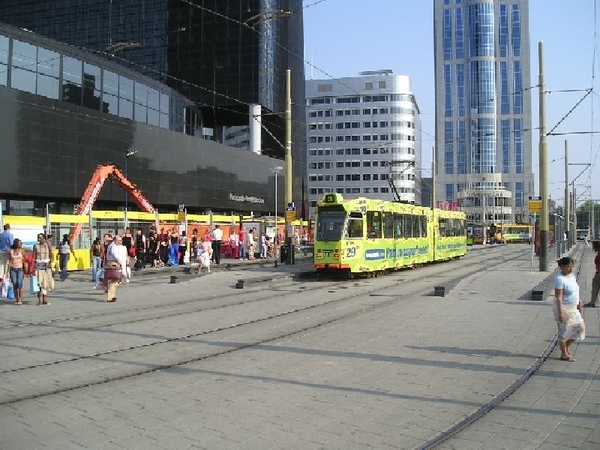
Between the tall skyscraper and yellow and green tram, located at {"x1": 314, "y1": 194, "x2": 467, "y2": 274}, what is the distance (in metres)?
100

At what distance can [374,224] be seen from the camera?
23.2 m

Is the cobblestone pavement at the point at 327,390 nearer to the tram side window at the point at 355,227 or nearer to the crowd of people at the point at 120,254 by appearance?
the crowd of people at the point at 120,254

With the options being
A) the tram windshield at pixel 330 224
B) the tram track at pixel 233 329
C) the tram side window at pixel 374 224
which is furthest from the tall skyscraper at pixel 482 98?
A: the tram track at pixel 233 329

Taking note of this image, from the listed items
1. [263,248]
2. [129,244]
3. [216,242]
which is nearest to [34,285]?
[129,244]

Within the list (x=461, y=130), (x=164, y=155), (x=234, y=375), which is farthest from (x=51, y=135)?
(x=461, y=130)

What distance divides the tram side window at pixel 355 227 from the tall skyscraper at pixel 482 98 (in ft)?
346

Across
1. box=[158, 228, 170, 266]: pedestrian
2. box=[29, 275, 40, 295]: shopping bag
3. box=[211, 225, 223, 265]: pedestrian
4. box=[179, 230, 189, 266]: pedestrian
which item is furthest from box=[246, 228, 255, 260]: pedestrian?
box=[29, 275, 40, 295]: shopping bag

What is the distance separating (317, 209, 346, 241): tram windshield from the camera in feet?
72.2

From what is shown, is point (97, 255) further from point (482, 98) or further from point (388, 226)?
point (482, 98)

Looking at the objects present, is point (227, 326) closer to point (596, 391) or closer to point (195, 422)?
point (195, 422)

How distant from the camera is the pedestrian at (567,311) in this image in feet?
27.1

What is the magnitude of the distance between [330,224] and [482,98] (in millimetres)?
110378

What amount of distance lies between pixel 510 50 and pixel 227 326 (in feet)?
423

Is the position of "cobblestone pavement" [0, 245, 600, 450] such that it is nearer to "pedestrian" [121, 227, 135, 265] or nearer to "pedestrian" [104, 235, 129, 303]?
"pedestrian" [104, 235, 129, 303]
